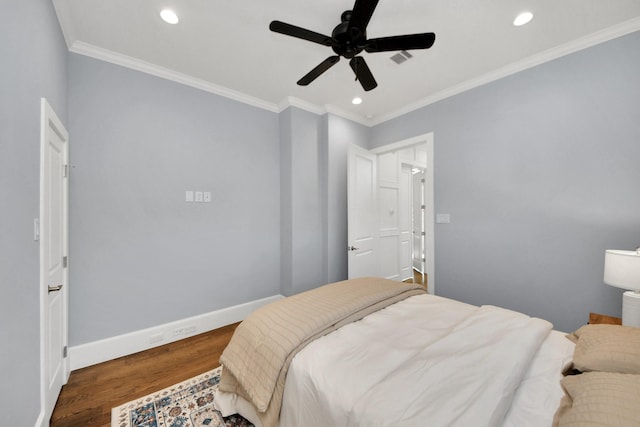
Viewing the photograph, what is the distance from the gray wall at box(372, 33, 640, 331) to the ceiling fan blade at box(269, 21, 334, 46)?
1995 mm

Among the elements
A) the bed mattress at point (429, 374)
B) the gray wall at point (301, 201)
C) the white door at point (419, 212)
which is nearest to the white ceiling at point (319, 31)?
the gray wall at point (301, 201)

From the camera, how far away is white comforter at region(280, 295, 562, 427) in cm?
81

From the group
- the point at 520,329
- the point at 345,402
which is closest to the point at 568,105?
the point at 520,329

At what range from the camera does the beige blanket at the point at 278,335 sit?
1.15m

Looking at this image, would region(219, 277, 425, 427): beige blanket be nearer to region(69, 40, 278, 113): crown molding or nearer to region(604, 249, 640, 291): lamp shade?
region(604, 249, 640, 291): lamp shade

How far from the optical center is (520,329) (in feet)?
4.17

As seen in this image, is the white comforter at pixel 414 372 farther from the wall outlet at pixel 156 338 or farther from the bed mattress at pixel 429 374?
the wall outlet at pixel 156 338

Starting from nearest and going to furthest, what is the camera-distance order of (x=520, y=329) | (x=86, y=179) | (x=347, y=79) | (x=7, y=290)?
1. (x=7, y=290)
2. (x=520, y=329)
3. (x=86, y=179)
4. (x=347, y=79)

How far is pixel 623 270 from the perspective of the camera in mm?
1572

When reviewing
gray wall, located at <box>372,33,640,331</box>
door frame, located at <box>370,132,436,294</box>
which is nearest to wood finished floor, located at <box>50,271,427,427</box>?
door frame, located at <box>370,132,436,294</box>

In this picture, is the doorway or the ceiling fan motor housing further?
the doorway

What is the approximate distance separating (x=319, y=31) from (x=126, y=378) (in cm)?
322

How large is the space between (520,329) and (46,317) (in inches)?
106

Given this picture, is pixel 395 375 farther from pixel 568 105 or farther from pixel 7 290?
pixel 568 105
